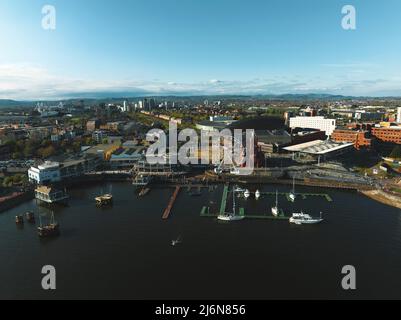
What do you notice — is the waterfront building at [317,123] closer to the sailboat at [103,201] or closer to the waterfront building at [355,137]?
the waterfront building at [355,137]

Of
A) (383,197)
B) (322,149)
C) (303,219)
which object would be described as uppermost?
(322,149)

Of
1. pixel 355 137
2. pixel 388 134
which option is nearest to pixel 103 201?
pixel 355 137

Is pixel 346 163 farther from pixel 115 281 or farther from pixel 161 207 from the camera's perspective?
pixel 115 281

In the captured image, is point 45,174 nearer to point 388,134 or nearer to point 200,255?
point 200,255

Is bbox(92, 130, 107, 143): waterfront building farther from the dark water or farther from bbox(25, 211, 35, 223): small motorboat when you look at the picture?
bbox(25, 211, 35, 223): small motorboat

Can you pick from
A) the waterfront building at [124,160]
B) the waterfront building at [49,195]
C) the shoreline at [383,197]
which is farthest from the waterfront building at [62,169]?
the shoreline at [383,197]

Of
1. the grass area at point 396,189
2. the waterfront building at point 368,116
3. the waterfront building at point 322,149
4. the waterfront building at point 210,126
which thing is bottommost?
the grass area at point 396,189

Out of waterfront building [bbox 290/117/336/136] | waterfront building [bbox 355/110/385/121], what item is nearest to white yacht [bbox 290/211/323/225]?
waterfront building [bbox 290/117/336/136]
